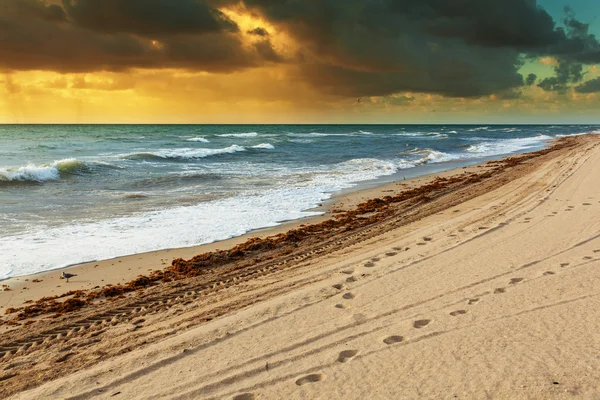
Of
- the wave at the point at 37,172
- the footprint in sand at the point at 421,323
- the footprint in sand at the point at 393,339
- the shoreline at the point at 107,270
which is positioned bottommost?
the shoreline at the point at 107,270

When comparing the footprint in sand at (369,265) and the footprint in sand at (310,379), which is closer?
the footprint in sand at (310,379)

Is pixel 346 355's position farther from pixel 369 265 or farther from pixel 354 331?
pixel 369 265

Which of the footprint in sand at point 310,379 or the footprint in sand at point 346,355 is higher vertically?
the footprint in sand at point 346,355

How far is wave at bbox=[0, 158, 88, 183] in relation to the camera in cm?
1927

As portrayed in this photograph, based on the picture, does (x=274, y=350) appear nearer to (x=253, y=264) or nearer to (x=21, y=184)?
(x=253, y=264)

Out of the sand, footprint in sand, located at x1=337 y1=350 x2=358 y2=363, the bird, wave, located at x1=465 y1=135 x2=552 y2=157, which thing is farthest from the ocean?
wave, located at x1=465 y1=135 x2=552 y2=157

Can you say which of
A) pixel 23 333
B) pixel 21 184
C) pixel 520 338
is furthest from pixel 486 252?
pixel 21 184

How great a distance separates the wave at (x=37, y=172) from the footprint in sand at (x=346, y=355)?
1975 cm

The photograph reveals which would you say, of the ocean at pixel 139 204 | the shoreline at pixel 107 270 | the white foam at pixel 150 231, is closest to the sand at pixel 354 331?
the shoreline at pixel 107 270

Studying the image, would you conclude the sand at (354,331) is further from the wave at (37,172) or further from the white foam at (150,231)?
the wave at (37,172)

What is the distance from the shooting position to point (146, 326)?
5.29m

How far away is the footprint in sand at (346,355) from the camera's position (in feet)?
13.1

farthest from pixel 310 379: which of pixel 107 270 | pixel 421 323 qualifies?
pixel 107 270

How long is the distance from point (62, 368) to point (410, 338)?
349 cm
